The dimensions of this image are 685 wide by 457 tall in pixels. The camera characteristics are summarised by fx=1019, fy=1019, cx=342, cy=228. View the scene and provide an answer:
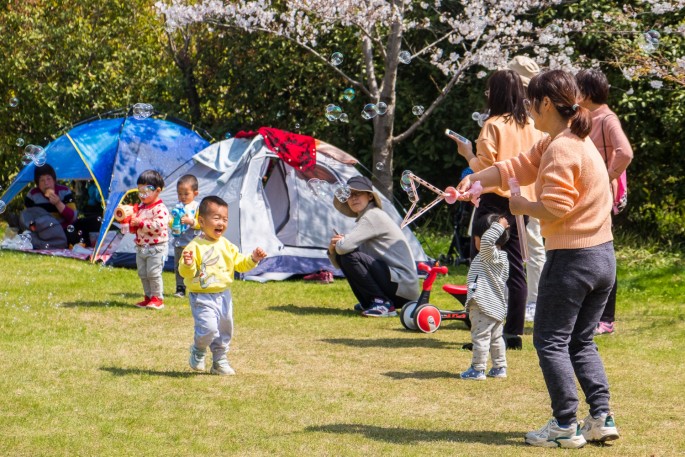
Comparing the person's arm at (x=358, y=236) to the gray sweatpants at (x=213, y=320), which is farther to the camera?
the person's arm at (x=358, y=236)

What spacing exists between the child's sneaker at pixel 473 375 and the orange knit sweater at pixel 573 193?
5.01 ft

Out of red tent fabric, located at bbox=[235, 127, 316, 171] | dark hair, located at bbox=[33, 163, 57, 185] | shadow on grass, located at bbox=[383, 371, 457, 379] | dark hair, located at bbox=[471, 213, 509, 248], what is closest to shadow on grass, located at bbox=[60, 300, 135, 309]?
red tent fabric, located at bbox=[235, 127, 316, 171]

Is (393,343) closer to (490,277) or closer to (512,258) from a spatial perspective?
(512,258)

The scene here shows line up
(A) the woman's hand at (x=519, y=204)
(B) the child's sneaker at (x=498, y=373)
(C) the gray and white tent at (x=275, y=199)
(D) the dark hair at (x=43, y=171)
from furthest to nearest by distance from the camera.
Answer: (D) the dark hair at (x=43, y=171) → (C) the gray and white tent at (x=275, y=199) → (B) the child's sneaker at (x=498, y=373) → (A) the woman's hand at (x=519, y=204)

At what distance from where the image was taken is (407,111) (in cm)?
1384

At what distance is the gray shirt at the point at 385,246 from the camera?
8117 millimetres

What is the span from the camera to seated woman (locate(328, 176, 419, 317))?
26.4 ft

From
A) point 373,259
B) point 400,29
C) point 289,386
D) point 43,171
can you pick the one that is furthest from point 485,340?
point 43,171

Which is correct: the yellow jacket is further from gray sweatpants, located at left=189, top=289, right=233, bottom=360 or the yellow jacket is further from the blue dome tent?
the blue dome tent

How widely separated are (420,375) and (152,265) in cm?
285

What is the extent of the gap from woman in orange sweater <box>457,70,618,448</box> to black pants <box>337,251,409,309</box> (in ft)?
12.3

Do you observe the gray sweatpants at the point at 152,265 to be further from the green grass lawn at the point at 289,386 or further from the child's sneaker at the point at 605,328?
the child's sneaker at the point at 605,328

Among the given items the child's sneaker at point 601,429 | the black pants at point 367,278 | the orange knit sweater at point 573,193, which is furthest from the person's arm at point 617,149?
the black pants at point 367,278

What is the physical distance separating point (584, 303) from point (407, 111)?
31.9 ft
